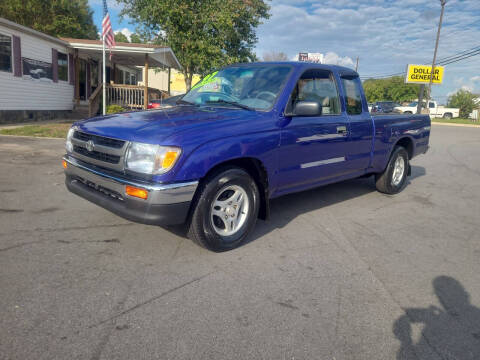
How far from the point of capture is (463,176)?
8.63 meters

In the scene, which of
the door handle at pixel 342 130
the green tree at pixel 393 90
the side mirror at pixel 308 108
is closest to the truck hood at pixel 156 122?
the side mirror at pixel 308 108

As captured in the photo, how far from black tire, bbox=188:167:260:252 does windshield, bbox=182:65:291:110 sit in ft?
2.94

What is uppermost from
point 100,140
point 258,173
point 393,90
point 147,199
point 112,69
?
point 393,90

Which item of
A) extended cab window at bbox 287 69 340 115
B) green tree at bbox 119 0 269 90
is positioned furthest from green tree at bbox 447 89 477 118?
extended cab window at bbox 287 69 340 115

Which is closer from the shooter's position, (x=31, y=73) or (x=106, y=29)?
(x=106, y=29)

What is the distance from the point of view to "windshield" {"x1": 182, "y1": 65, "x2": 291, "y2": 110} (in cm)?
418

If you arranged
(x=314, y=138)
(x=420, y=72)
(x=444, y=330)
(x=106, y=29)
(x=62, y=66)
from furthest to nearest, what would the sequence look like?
(x=420, y=72)
(x=62, y=66)
(x=106, y=29)
(x=314, y=138)
(x=444, y=330)

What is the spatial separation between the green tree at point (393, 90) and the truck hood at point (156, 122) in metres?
74.4

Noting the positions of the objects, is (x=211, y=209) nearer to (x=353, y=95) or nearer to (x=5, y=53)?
(x=353, y=95)

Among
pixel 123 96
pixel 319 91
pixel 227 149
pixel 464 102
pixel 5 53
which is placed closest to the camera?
pixel 227 149

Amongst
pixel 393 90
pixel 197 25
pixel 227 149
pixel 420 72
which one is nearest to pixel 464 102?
pixel 420 72

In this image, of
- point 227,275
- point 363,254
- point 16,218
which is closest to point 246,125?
point 227,275

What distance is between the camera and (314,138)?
4348mm

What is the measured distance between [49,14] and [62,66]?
1867cm
